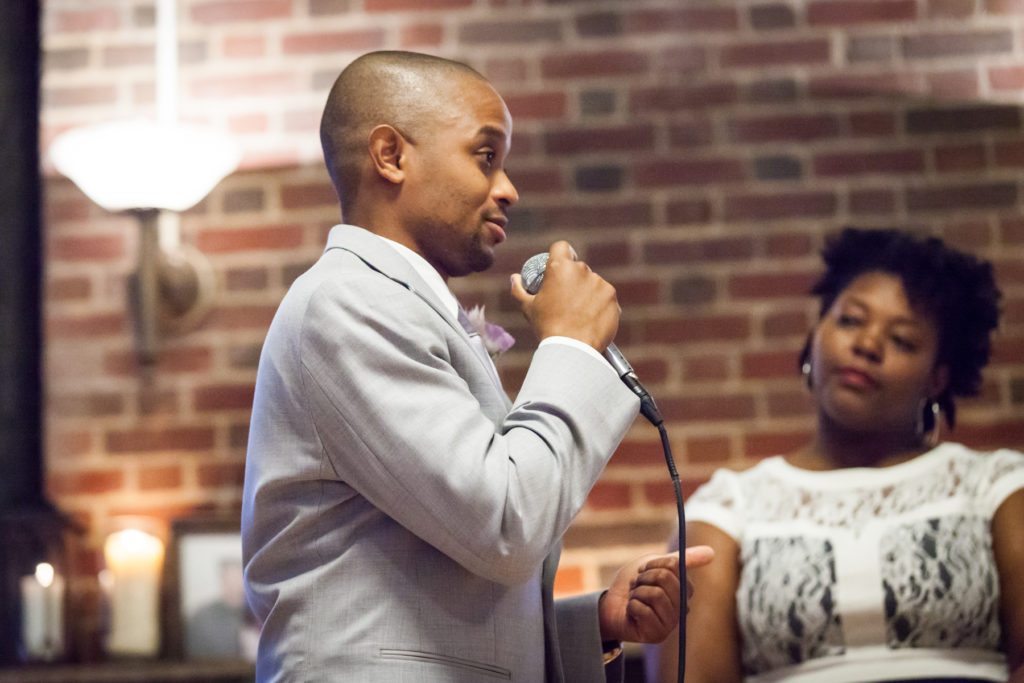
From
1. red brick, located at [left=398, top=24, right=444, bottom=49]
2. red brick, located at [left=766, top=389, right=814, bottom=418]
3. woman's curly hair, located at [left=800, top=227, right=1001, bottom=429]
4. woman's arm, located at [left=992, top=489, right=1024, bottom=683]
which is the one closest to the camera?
woman's arm, located at [left=992, top=489, right=1024, bottom=683]

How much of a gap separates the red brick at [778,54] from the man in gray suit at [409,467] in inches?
61.3

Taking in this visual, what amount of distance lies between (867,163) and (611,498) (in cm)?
87

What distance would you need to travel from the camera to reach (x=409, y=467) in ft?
3.71

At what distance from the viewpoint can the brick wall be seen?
8.74 feet

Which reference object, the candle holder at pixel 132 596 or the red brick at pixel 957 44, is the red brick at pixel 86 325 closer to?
the candle holder at pixel 132 596

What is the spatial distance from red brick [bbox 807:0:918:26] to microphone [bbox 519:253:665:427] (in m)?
1.60

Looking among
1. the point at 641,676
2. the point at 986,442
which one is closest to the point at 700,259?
the point at 986,442

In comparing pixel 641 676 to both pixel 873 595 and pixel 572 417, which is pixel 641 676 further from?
pixel 572 417

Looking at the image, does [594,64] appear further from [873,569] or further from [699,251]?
[873,569]

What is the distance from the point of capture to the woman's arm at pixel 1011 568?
2.12 m

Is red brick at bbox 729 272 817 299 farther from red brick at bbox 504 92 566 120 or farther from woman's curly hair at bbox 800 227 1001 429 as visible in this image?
red brick at bbox 504 92 566 120

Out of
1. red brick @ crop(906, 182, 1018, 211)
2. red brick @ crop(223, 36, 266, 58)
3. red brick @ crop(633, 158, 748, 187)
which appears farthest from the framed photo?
red brick @ crop(906, 182, 1018, 211)

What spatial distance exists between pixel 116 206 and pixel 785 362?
4.51 ft

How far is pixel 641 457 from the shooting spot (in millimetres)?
2637
